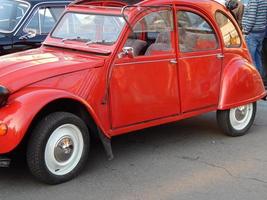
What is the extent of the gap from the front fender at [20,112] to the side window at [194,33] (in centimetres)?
187

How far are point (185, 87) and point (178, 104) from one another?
207 mm

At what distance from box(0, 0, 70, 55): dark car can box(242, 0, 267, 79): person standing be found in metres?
3.27

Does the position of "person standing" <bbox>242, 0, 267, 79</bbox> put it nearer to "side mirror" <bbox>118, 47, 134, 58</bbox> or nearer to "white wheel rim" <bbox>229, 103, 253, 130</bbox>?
"white wheel rim" <bbox>229, 103, 253, 130</bbox>

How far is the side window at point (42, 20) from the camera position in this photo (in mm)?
8039

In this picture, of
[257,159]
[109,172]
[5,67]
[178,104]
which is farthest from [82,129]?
[257,159]

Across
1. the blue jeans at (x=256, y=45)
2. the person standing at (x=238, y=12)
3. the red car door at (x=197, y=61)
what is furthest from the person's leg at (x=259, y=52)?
the red car door at (x=197, y=61)

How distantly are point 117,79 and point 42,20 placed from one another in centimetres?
349

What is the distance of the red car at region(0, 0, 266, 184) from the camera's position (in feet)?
15.0

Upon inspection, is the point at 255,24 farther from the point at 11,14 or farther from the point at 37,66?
the point at 37,66

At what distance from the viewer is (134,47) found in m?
5.38

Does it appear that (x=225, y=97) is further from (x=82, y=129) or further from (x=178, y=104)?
(x=82, y=129)

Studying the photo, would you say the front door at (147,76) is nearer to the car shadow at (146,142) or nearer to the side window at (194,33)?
the side window at (194,33)

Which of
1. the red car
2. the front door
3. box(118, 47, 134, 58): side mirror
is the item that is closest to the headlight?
the red car

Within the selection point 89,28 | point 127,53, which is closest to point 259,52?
point 89,28
